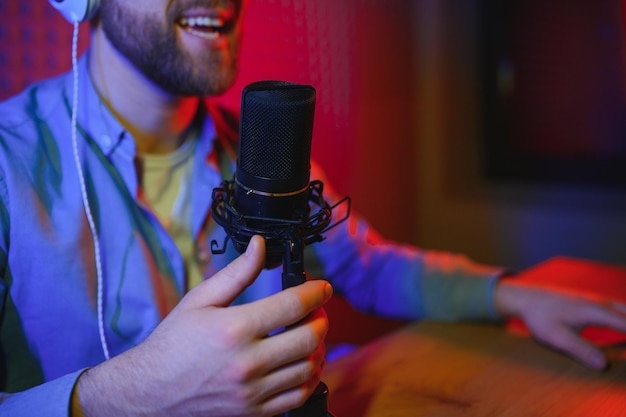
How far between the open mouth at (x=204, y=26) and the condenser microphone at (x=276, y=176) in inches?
14.1

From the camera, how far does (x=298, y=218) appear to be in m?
0.59

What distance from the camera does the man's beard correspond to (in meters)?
0.86

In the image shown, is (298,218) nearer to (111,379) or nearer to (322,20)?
(111,379)

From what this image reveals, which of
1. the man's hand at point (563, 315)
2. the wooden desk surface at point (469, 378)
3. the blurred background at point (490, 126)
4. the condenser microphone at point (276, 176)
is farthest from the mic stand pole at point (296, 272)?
the blurred background at point (490, 126)

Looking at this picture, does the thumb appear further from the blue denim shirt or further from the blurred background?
the blurred background

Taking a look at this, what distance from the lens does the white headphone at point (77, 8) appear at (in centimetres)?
78

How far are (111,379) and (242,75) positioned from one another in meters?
0.54

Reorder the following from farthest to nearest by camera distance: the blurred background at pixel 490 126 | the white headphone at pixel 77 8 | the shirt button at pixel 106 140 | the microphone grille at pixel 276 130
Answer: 1. the blurred background at pixel 490 126
2. the shirt button at pixel 106 140
3. the white headphone at pixel 77 8
4. the microphone grille at pixel 276 130

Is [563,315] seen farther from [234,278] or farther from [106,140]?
[106,140]

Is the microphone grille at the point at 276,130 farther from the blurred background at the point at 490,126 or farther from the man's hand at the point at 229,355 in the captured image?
the blurred background at the point at 490,126

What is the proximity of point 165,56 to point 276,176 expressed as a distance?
0.41 m

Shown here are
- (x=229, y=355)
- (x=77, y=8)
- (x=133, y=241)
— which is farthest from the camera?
(x=133, y=241)

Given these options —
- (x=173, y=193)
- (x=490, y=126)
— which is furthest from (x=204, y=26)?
(x=490, y=126)

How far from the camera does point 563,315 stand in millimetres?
986
